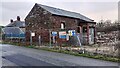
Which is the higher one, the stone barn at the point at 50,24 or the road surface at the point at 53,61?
the stone barn at the point at 50,24

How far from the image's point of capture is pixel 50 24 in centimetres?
2283

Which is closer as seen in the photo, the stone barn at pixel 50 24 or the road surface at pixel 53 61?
the road surface at pixel 53 61

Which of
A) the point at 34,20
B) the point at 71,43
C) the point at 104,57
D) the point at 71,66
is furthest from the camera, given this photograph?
the point at 34,20

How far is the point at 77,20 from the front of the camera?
26797 mm

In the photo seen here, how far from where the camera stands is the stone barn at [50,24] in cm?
2267

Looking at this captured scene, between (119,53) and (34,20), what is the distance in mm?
16139

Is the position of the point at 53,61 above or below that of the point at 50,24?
below

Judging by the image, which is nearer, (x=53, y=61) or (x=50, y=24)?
(x=53, y=61)

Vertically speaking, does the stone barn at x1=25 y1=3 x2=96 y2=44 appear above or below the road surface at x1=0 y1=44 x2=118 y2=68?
above

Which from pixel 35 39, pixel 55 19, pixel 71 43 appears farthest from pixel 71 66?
pixel 35 39

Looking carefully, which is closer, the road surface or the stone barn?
the road surface

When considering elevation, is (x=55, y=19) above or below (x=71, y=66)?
above

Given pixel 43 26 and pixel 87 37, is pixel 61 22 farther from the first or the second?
pixel 87 37

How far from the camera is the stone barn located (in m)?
22.7
